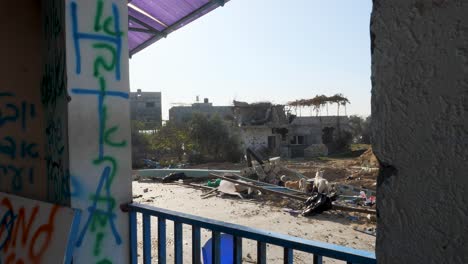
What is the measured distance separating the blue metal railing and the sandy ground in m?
4.19

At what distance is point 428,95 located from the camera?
80 centimetres

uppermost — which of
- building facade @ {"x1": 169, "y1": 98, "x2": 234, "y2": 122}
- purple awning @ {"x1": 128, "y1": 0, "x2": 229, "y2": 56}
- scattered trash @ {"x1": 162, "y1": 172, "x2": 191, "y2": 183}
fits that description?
building facade @ {"x1": 169, "y1": 98, "x2": 234, "y2": 122}

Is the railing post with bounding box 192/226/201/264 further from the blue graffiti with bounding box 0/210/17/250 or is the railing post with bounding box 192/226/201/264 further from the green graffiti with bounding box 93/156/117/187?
the blue graffiti with bounding box 0/210/17/250

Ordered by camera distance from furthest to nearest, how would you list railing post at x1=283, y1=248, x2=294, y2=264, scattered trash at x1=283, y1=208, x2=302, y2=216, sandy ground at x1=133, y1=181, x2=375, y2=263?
scattered trash at x1=283, y1=208, x2=302, y2=216, sandy ground at x1=133, y1=181, x2=375, y2=263, railing post at x1=283, y1=248, x2=294, y2=264

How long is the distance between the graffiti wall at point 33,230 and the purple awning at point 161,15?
8.46 ft

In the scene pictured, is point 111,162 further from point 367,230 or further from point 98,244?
point 367,230

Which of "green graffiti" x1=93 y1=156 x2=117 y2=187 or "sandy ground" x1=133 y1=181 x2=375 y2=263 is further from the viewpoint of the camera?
"sandy ground" x1=133 y1=181 x2=375 y2=263

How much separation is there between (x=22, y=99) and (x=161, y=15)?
2012 millimetres

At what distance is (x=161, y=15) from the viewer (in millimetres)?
4562

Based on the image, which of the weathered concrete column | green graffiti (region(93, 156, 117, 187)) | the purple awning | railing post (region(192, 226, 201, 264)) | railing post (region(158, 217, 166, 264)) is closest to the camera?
the weathered concrete column

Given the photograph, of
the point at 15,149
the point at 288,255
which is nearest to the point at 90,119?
the point at 15,149

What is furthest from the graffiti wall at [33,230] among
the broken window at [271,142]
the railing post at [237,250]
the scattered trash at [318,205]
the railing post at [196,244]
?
the broken window at [271,142]

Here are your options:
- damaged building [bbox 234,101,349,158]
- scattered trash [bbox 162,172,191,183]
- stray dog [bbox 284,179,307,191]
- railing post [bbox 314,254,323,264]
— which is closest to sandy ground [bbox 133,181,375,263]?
stray dog [bbox 284,179,307,191]

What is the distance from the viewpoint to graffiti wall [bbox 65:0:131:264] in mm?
2365
